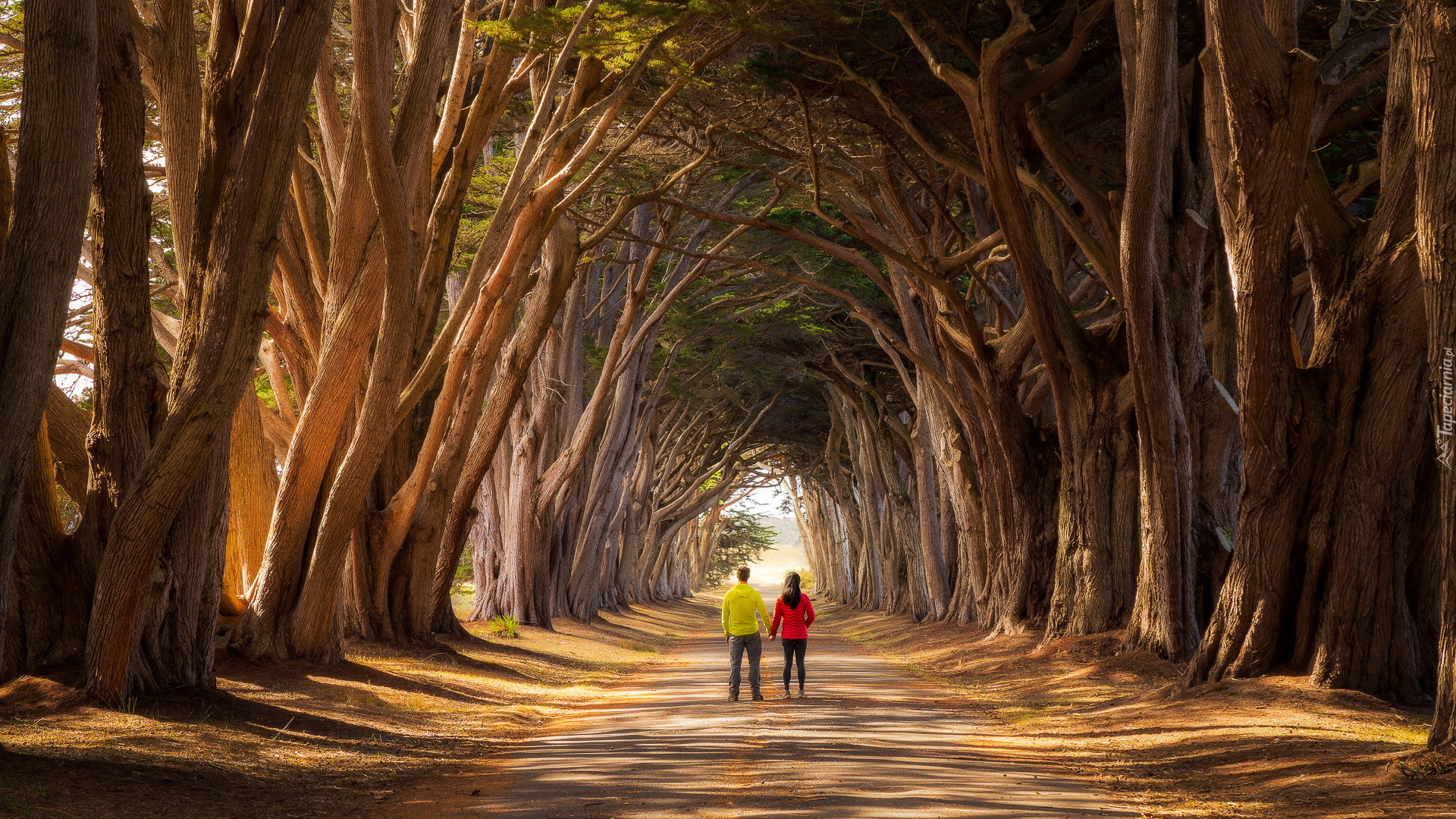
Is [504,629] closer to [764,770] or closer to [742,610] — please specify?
[742,610]

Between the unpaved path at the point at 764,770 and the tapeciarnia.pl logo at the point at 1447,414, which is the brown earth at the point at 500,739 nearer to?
the unpaved path at the point at 764,770

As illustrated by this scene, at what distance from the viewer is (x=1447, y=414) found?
6.06 metres

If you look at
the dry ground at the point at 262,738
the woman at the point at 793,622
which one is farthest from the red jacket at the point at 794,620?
the dry ground at the point at 262,738

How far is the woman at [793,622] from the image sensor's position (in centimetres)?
1113

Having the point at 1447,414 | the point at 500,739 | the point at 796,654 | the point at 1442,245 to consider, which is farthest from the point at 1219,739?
the point at 500,739

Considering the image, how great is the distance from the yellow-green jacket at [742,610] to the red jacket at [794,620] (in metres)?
0.23

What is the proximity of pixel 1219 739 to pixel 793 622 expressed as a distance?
4318 mm

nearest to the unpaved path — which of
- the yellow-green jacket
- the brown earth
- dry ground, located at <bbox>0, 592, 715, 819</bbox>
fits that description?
the brown earth

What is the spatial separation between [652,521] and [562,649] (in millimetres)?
22345

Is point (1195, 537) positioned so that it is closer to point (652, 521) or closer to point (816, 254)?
point (816, 254)

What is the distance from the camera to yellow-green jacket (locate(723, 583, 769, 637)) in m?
10.8

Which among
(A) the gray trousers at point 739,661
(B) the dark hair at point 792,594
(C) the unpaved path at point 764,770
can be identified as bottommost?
(C) the unpaved path at point 764,770

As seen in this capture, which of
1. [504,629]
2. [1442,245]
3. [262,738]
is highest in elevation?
[1442,245]

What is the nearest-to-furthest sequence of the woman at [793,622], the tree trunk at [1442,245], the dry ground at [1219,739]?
the dry ground at [1219,739]
the tree trunk at [1442,245]
the woman at [793,622]
